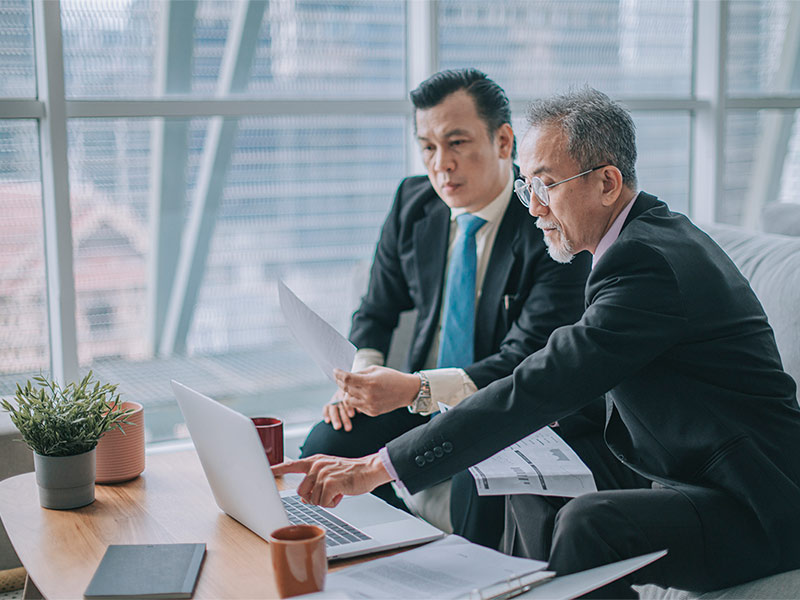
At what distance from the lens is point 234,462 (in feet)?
4.42

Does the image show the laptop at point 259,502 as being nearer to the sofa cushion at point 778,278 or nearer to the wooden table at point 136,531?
the wooden table at point 136,531

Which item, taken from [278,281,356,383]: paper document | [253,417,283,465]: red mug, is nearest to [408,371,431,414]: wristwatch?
[278,281,356,383]: paper document

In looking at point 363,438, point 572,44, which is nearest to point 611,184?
point 363,438

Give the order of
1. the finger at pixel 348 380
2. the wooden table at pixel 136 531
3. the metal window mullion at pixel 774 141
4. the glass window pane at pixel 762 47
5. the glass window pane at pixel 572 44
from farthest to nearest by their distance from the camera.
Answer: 1. the metal window mullion at pixel 774 141
2. the glass window pane at pixel 762 47
3. the glass window pane at pixel 572 44
4. the finger at pixel 348 380
5. the wooden table at pixel 136 531

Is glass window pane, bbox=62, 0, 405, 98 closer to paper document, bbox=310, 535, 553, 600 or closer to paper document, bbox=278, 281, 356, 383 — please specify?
paper document, bbox=278, 281, 356, 383

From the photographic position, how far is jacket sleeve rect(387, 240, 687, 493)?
1.37m

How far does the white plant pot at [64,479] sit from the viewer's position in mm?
1523

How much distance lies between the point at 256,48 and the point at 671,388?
190 cm

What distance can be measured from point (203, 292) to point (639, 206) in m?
1.70

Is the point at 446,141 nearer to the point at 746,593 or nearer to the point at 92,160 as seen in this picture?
the point at 92,160

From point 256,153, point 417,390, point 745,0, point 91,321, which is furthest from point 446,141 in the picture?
point 745,0

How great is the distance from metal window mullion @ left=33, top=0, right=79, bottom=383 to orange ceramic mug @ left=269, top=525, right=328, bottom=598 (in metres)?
1.62

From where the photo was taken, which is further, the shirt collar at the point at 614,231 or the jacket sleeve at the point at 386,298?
the jacket sleeve at the point at 386,298

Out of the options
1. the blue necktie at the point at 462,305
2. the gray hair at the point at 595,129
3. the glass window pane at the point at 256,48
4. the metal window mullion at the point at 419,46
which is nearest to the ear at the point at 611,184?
the gray hair at the point at 595,129
